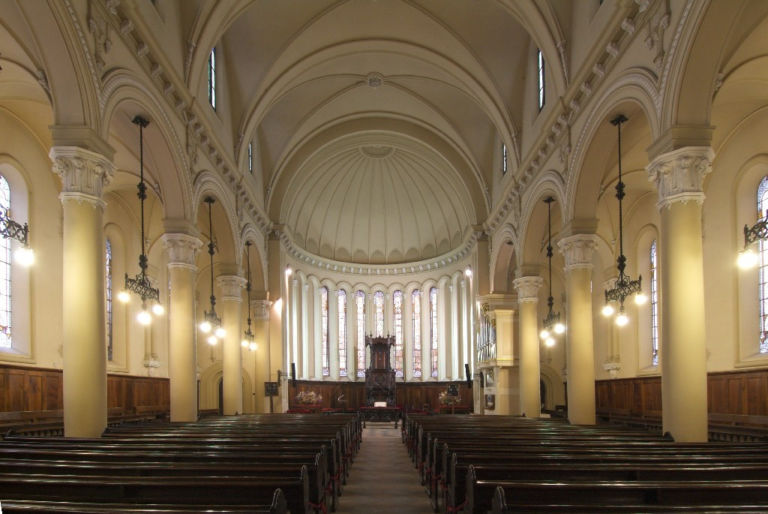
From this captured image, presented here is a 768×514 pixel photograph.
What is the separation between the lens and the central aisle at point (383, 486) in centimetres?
1062

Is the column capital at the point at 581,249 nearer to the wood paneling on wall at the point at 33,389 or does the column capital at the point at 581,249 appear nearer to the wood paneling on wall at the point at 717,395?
the wood paneling on wall at the point at 717,395

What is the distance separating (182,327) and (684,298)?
1232cm

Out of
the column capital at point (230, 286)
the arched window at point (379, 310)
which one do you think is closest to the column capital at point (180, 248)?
the column capital at point (230, 286)

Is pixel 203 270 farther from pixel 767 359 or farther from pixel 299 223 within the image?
pixel 767 359

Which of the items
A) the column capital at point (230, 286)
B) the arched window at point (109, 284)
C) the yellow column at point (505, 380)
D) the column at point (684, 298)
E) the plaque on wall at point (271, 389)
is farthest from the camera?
the plaque on wall at point (271, 389)

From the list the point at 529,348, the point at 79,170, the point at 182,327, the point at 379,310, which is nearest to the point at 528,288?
the point at 529,348

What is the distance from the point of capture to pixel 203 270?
34125 millimetres

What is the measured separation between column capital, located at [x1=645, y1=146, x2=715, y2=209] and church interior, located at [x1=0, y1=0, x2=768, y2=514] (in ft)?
0.18

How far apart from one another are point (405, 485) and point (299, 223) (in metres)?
26.0

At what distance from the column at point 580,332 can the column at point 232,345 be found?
1152 centimetres

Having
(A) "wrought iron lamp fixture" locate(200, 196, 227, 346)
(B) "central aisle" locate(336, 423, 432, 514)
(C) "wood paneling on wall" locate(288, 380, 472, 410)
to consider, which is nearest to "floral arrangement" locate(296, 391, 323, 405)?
(C) "wood paneling on wall" locate(288, 380, 472, 410)

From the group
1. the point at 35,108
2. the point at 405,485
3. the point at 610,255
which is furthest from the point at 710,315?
the point at 35,108

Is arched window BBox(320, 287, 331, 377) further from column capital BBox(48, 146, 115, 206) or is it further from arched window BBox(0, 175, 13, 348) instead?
column capital BBox(48, 146, 115, 206)

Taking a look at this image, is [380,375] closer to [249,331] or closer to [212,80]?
[249,331]
